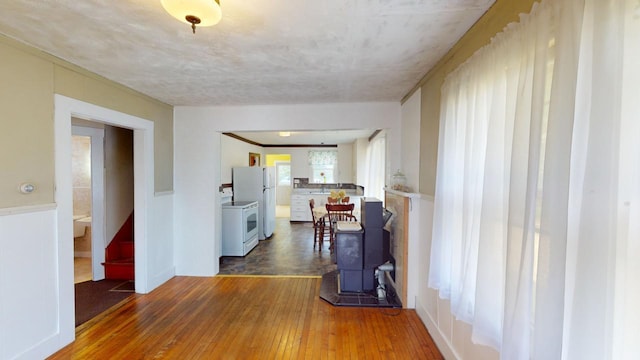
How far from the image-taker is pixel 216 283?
3.61 meters

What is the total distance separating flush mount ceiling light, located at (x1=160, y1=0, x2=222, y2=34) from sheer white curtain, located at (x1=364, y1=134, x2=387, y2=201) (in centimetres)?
395

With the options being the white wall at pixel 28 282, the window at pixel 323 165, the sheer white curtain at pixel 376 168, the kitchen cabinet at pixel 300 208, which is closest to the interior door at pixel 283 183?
the window at pixel 323 165

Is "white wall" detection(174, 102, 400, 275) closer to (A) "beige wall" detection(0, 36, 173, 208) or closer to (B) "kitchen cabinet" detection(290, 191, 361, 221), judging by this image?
(A) "beige wall" detection(0, 36, 173, 208)

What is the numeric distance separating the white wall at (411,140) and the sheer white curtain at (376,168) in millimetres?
1581

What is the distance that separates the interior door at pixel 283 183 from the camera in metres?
10.8

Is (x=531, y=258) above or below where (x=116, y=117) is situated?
below

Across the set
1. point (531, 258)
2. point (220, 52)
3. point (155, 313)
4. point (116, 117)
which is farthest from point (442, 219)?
point (116, 117)

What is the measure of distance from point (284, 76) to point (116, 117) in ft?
5.91

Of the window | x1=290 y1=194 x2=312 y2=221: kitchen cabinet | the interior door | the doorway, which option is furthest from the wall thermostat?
the interior door

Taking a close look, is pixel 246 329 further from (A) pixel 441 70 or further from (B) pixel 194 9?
(A) pixel 441 70

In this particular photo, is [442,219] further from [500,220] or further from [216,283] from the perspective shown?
[216,283]

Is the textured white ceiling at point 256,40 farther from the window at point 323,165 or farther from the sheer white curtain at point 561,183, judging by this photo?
the window at point 323,165

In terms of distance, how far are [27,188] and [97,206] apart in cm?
196

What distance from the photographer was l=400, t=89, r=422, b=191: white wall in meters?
2.87
